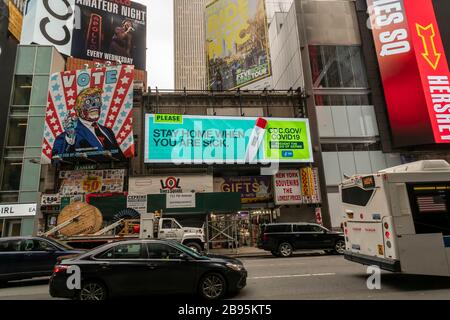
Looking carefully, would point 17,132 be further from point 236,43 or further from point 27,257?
point 236,43

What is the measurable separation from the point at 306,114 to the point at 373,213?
796 inches

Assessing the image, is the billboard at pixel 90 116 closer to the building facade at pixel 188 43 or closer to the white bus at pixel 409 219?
the white bus at pixel 409 219

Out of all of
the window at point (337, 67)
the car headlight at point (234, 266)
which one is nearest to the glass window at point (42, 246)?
the car headlight at point (234, 266)

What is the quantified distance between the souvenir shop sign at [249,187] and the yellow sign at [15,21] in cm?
2497

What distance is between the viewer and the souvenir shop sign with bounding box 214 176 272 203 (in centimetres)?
2445

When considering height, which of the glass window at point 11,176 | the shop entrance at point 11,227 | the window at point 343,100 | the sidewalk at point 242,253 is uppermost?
the window at point 343,100

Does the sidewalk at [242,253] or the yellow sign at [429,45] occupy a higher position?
the yellow sign at [429,45]

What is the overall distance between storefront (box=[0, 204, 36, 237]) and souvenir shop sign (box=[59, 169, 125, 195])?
9.03 ft

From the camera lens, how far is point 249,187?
2470 cm

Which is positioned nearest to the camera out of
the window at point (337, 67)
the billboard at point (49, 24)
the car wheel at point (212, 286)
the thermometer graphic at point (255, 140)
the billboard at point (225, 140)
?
the car wheel at point (212, 286)

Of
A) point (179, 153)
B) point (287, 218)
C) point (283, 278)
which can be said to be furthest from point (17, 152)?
point (283, 278)

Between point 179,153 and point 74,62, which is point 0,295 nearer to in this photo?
point 179,153

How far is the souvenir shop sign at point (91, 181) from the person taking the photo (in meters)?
23.1
